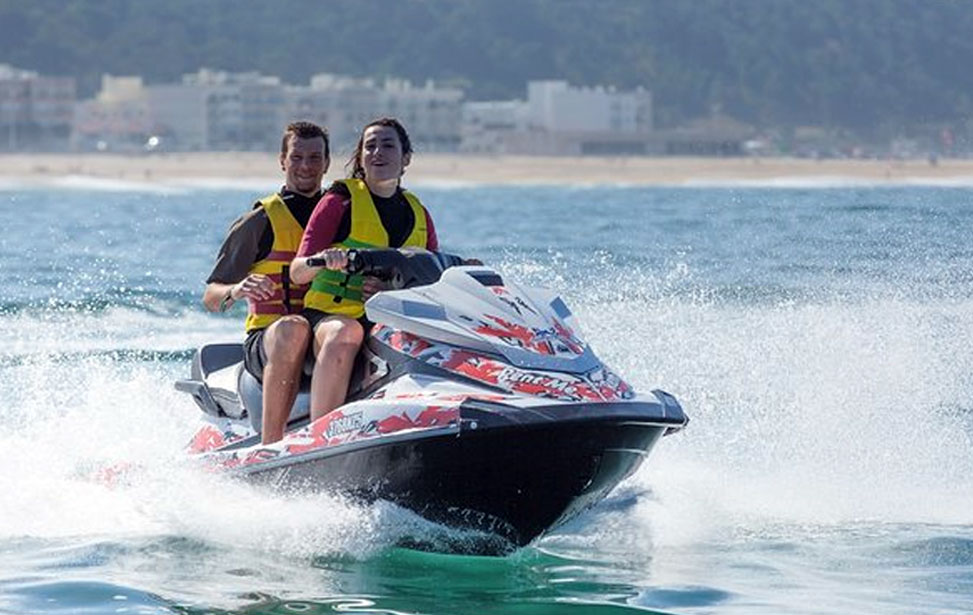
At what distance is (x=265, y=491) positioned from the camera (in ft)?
21.1

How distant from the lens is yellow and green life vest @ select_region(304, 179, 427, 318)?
6371 mm

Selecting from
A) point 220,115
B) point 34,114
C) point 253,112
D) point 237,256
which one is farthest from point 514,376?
point 34,114

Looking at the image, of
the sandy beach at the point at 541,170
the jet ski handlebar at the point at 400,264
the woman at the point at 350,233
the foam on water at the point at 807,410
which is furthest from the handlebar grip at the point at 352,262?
the sandy beach at the point at 541,170

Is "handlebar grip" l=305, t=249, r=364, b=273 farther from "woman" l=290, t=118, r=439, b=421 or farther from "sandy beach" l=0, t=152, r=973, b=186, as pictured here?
"sandy beach" l=0, t=152, r=973, b=186

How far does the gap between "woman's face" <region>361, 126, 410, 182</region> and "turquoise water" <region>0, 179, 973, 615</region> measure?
0.97 meters

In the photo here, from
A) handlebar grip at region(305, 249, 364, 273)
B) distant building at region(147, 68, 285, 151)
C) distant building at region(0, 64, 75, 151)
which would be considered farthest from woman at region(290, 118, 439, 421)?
distant building at region(147, 68, 285, 151)

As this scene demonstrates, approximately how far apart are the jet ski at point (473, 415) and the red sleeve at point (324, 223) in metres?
0.18

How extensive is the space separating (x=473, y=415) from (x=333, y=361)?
574mm

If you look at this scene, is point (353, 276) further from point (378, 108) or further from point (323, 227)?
point (378, 108)

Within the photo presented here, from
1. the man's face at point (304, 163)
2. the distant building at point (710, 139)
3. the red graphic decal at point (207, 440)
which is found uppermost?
the man's face at point (304, 163)

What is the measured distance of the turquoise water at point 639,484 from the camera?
5.99 meters

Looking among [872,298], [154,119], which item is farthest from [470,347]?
[154,119]

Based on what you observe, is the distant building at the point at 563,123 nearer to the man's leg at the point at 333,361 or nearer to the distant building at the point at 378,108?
the distant building at the point at 378,108

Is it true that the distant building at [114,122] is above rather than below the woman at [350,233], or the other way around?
below
